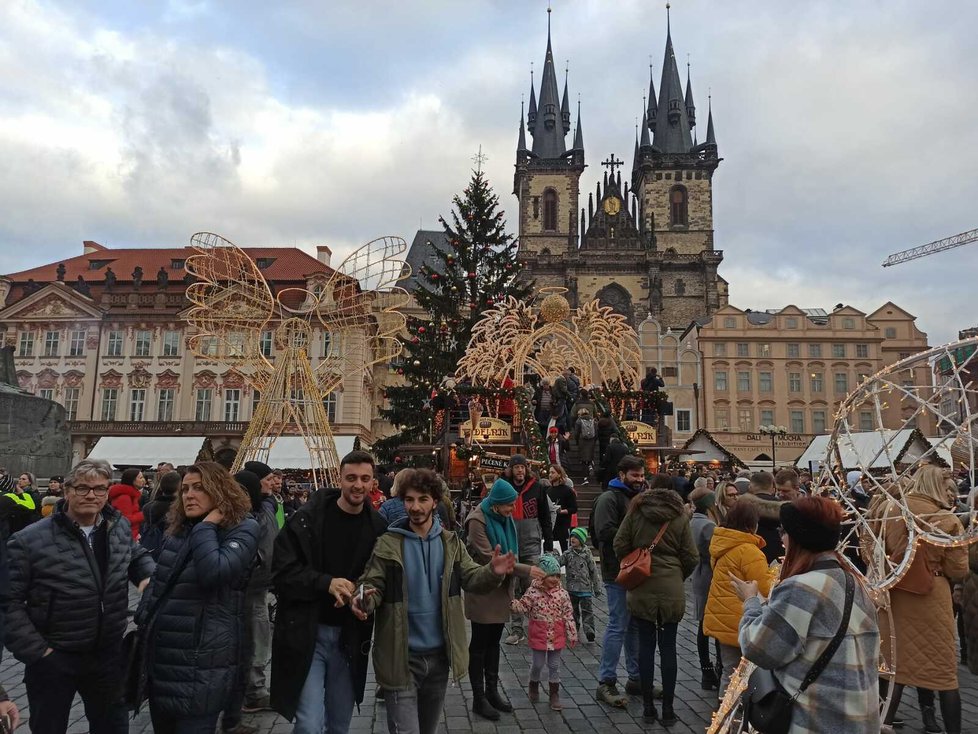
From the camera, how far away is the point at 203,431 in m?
40.8

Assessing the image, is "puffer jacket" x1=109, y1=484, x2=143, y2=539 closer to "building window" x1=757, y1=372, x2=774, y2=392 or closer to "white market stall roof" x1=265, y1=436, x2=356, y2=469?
"white market stall roof" x1=265, y1=436, x2=356, y2=469

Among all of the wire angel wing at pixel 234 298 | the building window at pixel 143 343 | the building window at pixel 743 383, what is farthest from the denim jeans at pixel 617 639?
the building window at pixel 743 383

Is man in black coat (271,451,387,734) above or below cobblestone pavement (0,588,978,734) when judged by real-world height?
above

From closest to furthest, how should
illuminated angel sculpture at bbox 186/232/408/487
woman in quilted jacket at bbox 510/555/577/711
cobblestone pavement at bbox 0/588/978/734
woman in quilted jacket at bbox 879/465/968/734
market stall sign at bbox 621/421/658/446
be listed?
woman in quilted jacket at bbox 879/465/968/734 < cobblestone pavement at bbox 0/588/978/734 < woman in quilted jacket at bbox 510/555/577/711 < illuminated angel sculpture at bbox 186/232/408/487 < market stall sign at bbox 621/421/658/446

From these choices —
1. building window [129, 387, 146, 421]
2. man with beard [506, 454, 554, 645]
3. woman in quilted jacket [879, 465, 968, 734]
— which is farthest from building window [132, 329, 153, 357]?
woman in quilted jacket [879, 465, 968, 734]

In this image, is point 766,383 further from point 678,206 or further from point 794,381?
point 678,206

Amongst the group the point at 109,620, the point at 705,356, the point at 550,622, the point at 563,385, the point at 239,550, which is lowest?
the point at 550,622

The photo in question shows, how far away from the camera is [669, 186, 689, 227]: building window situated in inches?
2813

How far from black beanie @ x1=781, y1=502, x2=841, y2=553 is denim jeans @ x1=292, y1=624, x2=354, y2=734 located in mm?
2283

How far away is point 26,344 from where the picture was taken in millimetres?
→ 42406

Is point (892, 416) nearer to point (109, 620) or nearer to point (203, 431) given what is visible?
point (203, 431)

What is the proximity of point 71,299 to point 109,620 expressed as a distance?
148ft

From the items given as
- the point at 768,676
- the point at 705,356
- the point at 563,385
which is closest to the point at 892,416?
the point at 705,356

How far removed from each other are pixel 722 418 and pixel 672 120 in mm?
35573
